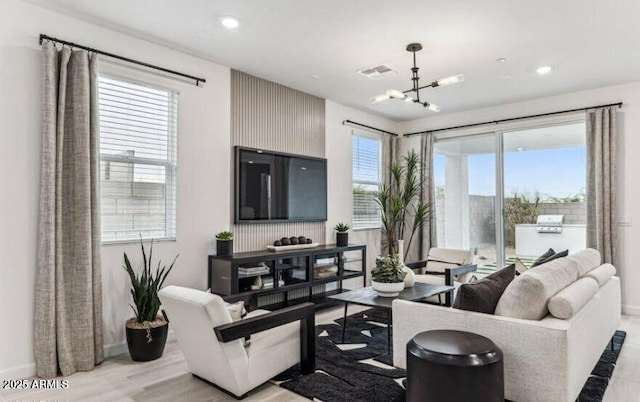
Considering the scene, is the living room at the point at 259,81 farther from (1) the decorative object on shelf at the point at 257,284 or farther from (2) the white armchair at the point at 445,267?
(2) the white armchair at the point at 445,267

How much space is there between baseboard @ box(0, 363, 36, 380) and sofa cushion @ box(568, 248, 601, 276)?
417 centimetres

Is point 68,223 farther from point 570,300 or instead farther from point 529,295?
point 570,300

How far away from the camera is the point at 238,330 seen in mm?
2438

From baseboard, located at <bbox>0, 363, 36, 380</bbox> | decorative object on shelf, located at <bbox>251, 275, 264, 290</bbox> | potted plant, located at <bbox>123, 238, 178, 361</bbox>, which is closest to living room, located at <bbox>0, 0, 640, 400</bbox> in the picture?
baseboard, located at <bbox>0, 363, 36, 380</bbox>

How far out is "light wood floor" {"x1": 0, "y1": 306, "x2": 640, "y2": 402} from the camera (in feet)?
8.66

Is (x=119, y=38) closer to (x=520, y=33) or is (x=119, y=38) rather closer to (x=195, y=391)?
(x=195, y=391)

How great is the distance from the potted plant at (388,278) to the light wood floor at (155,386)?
1349 millimetres

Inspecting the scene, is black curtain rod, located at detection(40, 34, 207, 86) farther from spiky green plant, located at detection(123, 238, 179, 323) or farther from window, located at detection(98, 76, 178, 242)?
spiky green plant, located at detection(123, 238, 179, 323)

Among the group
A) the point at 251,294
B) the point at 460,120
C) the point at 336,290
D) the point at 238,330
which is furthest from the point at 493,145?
the point at 238,330

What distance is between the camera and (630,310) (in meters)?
4.80

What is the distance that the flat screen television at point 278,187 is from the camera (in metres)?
4.50

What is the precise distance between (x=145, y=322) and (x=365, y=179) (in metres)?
3.96

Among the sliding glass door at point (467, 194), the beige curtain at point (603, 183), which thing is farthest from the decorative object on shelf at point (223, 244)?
the beige curtain at point (603, 183)

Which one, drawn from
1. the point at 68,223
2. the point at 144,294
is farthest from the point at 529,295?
the point at 68,223
